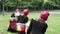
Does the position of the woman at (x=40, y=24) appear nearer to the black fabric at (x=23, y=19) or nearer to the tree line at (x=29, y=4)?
the black fabric at (x=23, y=19)

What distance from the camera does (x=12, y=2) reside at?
45.6 m

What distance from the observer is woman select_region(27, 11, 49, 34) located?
523 centimetres

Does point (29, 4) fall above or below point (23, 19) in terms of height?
below

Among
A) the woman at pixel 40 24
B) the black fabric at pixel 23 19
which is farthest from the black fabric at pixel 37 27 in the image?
the black fabric at pixel 23 19

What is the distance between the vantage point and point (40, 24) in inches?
208

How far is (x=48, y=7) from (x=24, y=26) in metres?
43.6

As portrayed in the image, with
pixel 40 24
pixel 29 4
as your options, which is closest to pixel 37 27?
pixel 40 24

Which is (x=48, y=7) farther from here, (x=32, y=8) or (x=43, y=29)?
(x=43, y=29)

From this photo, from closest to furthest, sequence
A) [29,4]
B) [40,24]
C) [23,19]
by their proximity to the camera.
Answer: [40,24] → [23,19] → [29,4]

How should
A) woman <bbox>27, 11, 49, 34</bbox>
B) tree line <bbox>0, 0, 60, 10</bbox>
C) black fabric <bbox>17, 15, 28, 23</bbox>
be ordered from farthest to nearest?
1. tree line <bbox>0, 0, 60, 10</bbox>
2. black fabric <bbox>17, 15, 28, 23</bbox>
3. woman <bbox>27, 11, 49, 34</bbox>

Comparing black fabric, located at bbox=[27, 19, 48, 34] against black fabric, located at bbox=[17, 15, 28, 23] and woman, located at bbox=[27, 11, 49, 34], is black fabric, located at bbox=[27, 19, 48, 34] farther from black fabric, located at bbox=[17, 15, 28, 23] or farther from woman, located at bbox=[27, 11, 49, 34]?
black fabric, located at bbox=[17, 15, 28, 23]

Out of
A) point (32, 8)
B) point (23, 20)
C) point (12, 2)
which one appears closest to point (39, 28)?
point (23, 20)

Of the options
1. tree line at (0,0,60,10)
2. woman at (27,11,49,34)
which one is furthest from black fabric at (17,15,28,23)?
tree line at (0,0,60,10)

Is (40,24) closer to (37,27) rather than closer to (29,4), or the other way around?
(37,27)
